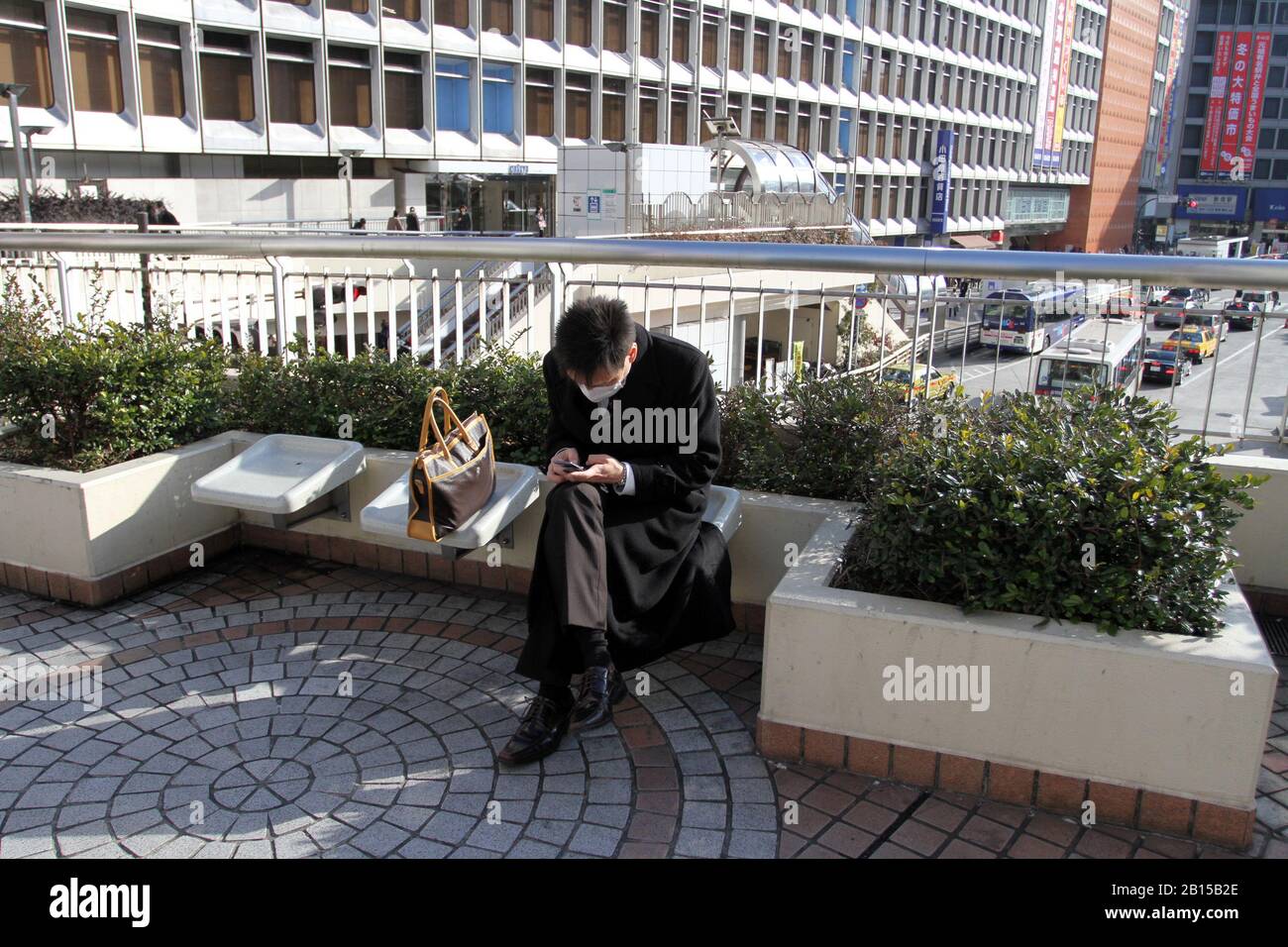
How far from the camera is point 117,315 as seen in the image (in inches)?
233

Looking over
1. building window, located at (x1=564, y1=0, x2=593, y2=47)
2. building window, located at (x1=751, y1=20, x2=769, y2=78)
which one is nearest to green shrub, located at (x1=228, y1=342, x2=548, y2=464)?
building window, located at (x1=564, y1=0, x2=593, y2=47)

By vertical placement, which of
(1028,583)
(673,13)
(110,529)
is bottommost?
(110,529)

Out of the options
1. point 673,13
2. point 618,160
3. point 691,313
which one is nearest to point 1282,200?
point 673,13

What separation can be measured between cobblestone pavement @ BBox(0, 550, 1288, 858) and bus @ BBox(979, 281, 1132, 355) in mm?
1531

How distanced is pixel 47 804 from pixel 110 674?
888mm

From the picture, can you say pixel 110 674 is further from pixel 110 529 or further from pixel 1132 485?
pixel 1132 485

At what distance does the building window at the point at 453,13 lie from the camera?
29.8m

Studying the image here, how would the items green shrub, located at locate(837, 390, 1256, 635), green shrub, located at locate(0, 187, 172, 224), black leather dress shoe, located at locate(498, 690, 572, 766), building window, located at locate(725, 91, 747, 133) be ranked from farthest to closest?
building window, located at locate(725, 91, 747, 133)
green shrub, located at locate(0, 187, 172, 224)
black leather dress shoe, located at locate(498, 690, 572, 766)
green shrub, located at locate(837, 390, 1256, 635)

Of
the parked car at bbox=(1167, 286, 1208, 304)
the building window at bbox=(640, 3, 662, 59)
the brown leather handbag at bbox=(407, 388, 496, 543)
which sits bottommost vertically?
the brown leather handbag at bbox=(407, 388, 496, 543)

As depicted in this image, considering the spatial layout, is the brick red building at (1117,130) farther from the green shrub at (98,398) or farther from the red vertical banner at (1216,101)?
the green shrub at (98,398)

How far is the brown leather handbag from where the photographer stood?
3467 mm

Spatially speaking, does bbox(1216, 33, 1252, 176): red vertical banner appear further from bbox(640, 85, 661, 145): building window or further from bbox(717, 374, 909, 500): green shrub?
bbox(717, 374, 909, 500): green shrub

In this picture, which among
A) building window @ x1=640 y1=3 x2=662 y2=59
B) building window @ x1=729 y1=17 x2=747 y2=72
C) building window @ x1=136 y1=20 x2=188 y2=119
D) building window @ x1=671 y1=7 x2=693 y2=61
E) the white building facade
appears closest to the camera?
the white building facade

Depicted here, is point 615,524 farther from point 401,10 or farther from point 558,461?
point 401,10
